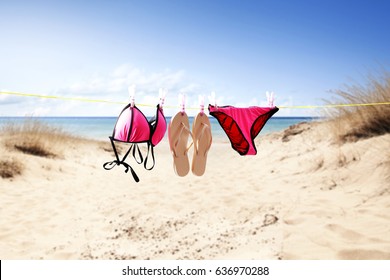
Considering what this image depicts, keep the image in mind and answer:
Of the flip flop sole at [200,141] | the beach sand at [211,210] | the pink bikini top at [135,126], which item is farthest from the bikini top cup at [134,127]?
the beach sand at [211,210]

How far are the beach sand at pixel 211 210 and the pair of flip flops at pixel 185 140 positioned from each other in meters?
1.31

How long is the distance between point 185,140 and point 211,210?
8.07 feet

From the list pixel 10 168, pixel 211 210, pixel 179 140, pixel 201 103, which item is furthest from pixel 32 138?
pixel 201 103

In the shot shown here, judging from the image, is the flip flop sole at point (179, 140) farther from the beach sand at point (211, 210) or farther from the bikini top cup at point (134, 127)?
the beach sand at point (211, 210)

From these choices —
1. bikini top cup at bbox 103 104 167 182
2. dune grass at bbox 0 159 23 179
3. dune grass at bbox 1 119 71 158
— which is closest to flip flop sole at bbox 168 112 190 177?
bikini top cup at bbox 103 104 167 182

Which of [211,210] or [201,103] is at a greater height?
[201,103]

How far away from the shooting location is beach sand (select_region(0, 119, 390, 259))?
3879mm

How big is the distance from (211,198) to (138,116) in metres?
3.31

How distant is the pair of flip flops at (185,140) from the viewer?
2902mm

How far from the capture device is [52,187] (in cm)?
692

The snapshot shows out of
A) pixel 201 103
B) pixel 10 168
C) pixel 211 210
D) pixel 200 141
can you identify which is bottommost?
pixel 211 210

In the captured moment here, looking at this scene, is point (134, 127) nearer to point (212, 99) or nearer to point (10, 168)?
point (212, 99)

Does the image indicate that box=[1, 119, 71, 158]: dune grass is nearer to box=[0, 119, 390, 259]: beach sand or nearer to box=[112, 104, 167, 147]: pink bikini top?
box=[0, 119, 390, 259]: beach sand

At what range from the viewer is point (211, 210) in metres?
5.21
